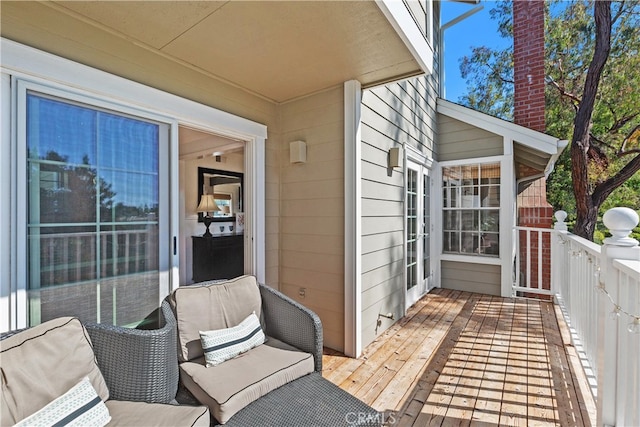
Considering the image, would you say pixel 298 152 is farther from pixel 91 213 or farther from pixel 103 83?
pixel 91 213

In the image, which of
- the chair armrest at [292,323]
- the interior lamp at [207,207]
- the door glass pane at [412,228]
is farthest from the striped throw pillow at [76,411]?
the interior lamp at [207,207]

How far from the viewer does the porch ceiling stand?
1.74 meters

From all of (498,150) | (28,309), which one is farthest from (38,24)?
(498,150)

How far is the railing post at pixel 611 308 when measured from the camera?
1.50 m

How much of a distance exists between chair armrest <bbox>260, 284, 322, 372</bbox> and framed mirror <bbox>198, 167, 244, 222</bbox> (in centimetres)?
326

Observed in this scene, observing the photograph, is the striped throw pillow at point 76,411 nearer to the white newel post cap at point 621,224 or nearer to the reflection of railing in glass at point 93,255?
the reflection of railing in glass at point 93,255

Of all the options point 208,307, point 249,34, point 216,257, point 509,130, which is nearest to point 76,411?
point 208,307

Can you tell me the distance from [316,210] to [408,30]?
66.2 inches

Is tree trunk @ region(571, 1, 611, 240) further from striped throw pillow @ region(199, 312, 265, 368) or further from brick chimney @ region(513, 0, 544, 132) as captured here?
striped throw pillow @ region(199, 312, 265, 368)

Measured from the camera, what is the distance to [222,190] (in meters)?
5.39

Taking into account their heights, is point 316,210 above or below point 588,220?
above

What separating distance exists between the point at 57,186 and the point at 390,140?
10.00 ft

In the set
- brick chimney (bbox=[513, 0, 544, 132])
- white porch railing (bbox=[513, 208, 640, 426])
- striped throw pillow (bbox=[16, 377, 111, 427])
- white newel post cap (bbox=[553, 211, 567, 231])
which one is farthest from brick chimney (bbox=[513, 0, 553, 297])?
striped throw pillow (bbox=[16, 377, 111, 427])

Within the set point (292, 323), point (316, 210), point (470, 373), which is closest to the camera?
point (292, 323)
